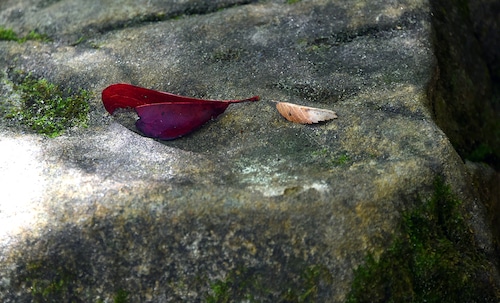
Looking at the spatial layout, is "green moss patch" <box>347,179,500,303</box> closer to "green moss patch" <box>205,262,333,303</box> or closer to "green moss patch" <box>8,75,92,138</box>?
"green moss patch" <box>205,262,333,303</box>

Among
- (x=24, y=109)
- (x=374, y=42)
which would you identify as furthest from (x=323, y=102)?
(x=24, y=109)

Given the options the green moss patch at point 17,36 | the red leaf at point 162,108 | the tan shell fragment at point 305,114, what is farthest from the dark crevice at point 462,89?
the green moss patch at point 17,36

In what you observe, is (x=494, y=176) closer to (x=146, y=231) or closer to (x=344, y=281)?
(x=344, y=281)

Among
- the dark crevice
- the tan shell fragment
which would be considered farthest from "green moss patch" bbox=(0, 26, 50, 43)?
the dark crevice

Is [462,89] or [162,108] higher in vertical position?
[162,108]

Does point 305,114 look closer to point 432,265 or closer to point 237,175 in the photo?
point 237,175

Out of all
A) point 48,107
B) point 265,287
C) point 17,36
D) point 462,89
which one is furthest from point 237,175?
point 17,36

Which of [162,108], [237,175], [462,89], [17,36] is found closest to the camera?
[237,175]
